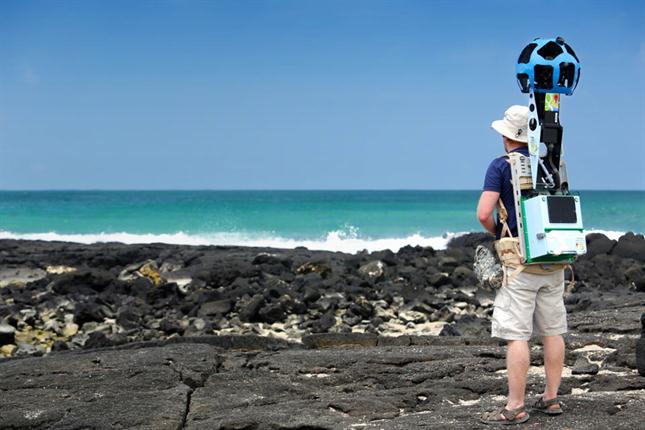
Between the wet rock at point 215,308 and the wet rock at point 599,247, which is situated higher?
the wet rock at point 599,247

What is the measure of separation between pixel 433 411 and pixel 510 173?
81.2 inches

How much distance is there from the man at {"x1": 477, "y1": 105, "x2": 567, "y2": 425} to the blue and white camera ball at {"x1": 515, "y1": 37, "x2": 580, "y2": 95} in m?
0.23

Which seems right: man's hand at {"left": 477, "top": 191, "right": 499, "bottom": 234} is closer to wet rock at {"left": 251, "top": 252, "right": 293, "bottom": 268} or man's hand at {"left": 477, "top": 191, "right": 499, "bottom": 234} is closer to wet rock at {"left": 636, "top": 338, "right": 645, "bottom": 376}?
wet rock at {"left": 636, "top": 338, "right": 645, "bottom": 376}

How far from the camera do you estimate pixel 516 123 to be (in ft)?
19.3

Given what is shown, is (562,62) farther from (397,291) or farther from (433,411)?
(397,291)

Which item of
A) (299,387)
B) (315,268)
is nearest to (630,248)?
(315,268)

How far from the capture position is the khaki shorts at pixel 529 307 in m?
5.82

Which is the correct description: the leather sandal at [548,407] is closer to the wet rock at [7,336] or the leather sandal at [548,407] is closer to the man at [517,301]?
the man at [517,301]

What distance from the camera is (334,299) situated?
14711mm

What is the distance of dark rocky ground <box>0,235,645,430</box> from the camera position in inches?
272

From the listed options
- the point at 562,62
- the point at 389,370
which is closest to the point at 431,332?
the point at 389,370

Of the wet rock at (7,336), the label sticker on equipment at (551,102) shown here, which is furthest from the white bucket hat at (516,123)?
the wet rock at (7,336)

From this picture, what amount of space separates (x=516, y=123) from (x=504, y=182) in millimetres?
407

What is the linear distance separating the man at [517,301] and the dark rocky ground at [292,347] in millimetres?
404
